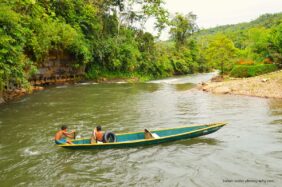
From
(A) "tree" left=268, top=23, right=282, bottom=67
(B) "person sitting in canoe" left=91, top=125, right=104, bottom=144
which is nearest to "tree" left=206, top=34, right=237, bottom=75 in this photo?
(A) "tree" left=268, top=23, right=282, bottom=67

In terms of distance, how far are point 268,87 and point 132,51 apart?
963 inches

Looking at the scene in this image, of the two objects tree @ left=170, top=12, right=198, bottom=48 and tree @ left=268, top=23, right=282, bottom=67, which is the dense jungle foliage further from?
tree @ left=170, top=12, right=198, bottom=48

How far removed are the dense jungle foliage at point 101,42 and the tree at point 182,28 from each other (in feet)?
34.5

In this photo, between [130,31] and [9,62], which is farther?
[130,31]

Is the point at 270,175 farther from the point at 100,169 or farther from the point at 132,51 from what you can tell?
the point at 132,51

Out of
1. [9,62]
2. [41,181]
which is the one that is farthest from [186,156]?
[9,62]

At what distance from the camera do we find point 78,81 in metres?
38.0

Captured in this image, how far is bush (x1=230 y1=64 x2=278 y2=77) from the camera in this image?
3039 cm

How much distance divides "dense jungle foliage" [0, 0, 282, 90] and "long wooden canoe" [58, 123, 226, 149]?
8.06 m

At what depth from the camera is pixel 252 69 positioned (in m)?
31.0

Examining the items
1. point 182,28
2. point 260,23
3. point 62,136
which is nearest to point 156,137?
point 62,136

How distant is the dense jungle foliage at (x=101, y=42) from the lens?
1799 centimetres

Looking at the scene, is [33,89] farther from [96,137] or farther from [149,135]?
[149,135]

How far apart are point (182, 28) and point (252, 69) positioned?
1501 inches
